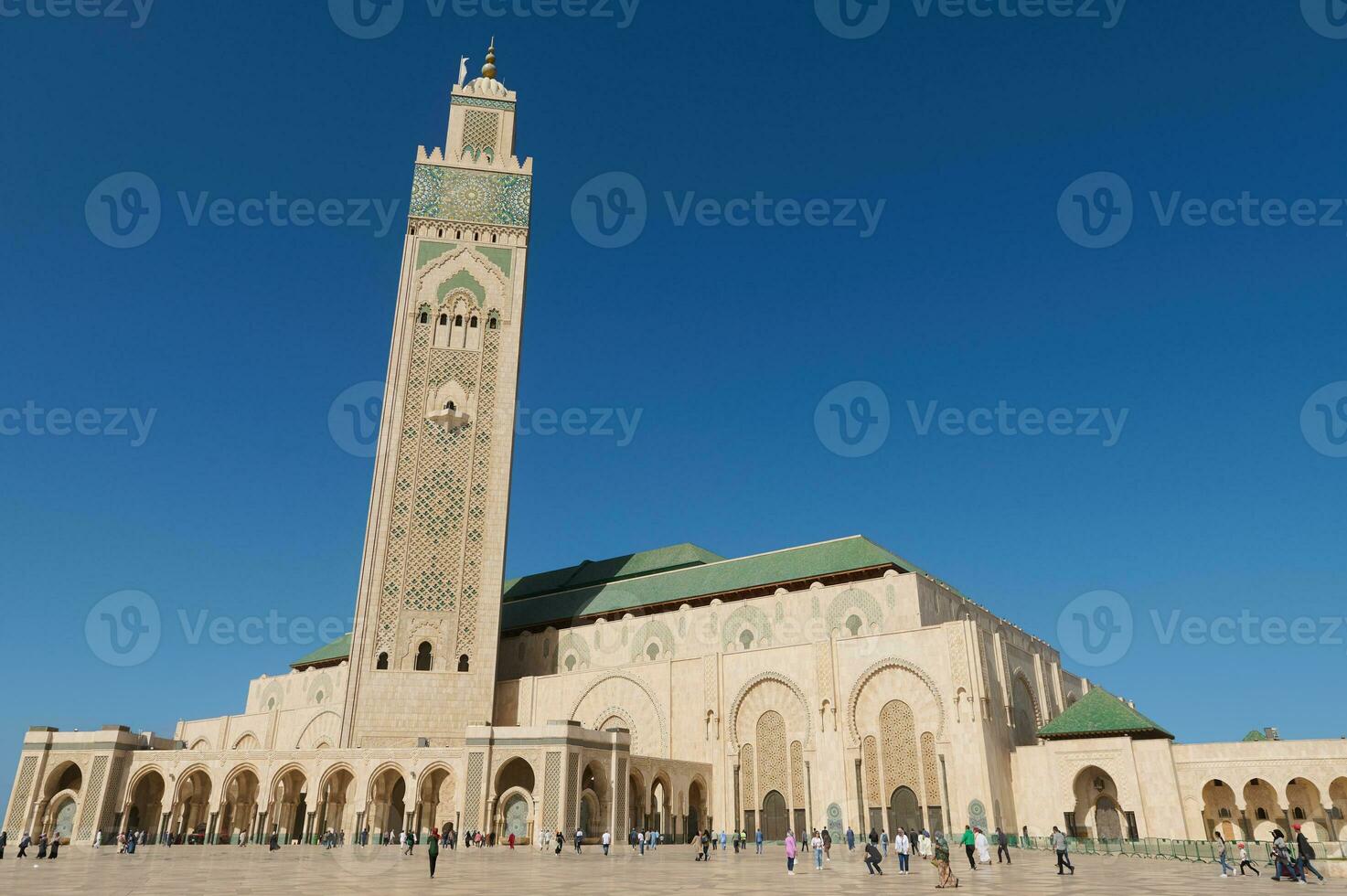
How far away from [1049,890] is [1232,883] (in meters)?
4.22

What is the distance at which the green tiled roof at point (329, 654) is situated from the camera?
138 feet

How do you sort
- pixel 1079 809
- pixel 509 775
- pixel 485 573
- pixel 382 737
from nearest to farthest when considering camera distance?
pixel 1079 809, pixel 509 775, pixel 382 737, pixel 485 573

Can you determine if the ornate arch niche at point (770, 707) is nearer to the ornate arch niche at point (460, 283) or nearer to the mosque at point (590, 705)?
the mosque at point (590, 705)

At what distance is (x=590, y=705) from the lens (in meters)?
35.2

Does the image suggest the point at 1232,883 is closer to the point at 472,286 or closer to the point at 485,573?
the point at 485,573

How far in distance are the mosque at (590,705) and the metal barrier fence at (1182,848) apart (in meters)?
2.79

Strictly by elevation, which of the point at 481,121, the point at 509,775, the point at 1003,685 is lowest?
the point at 509,775

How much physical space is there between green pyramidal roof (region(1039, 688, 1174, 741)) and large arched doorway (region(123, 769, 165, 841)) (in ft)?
90.4

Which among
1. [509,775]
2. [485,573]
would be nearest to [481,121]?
[485,573]

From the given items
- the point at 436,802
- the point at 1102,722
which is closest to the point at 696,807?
the point at 436,802

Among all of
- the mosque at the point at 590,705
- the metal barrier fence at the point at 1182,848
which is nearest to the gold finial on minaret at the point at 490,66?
the mosque at the point at 590,705

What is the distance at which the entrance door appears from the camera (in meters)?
29.5

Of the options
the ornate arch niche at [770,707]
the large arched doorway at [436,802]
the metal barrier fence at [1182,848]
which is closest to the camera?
the metal barrier fence at [1182,848]

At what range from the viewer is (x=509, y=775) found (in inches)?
1114
